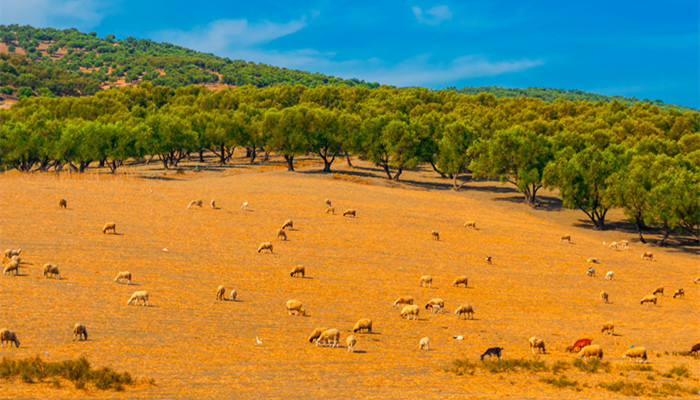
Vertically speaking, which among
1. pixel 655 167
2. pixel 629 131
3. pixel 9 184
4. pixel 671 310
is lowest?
pixel 671 310

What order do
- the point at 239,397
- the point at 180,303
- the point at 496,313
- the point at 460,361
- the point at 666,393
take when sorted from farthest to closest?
the point at 496,313, the point at 180,303, the point at 460,361, the point at 666,393, the point at 239,397

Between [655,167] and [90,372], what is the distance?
238 feet

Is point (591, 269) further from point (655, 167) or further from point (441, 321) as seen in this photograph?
point (655, 167)

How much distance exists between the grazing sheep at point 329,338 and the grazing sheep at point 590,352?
13099mm

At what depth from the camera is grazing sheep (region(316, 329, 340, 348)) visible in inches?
1139

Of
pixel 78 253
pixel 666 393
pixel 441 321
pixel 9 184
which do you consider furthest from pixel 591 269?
pixel 9 184

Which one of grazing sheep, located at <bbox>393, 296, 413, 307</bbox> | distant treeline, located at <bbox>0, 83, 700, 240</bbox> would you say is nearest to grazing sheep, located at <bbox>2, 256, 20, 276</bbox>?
grazing sheep, located at <bbox>393, 296, 413, 307</bbox>

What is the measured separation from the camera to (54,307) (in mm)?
30203

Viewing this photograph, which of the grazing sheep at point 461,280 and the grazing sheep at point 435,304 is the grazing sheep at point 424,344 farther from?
the grazing sheep at point 461,280

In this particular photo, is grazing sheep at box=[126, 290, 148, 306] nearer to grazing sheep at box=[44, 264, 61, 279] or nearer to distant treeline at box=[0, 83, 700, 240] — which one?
grazing sheep at box=[44, 264, 61, 279]

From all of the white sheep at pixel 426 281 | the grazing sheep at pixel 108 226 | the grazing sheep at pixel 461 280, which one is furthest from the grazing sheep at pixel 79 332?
the grazing sheep at pixel 461 280

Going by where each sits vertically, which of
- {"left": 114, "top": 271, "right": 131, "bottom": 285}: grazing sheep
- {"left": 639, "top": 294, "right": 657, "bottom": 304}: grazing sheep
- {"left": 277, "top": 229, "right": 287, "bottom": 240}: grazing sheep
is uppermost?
{"left": 277, "top": 229, "right": 287, "bottom": 240}: grazing sheep

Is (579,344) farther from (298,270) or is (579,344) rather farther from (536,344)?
(298,270)

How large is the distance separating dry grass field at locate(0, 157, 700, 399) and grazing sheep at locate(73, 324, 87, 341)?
0.30 m
